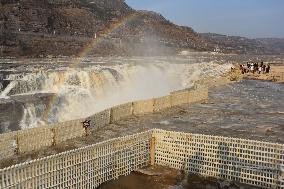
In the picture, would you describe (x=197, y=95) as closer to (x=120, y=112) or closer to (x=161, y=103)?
(x=161, y=103)

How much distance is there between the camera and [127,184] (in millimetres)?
10609

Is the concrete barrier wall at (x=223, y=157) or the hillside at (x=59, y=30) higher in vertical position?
the hillside at (x=59, y=30)

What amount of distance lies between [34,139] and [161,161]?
4426 millimetres

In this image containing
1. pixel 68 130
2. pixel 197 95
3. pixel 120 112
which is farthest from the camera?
pixel 197 95

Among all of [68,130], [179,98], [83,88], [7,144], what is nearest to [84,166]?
[7,144]

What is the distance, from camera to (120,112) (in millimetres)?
18984

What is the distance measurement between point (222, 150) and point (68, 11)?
156m

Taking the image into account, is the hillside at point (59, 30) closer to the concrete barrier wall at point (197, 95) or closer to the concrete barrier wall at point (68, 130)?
the concrete barrier wall at point (197, 95)

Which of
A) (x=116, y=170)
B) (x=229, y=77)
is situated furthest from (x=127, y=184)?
(x=229, y=77)

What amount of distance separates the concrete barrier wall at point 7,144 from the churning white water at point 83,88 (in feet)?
40.8

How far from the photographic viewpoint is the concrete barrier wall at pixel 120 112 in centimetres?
1848

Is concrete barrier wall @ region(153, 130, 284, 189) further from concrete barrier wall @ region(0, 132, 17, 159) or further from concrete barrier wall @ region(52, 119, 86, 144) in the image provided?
concrete barrier wall @ region(0, 132, 17, 159)

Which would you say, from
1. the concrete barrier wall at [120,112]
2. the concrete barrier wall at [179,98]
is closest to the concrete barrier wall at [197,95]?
the concrete barrier wall at [179,98]

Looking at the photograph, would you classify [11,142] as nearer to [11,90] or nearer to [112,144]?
[112,144]
